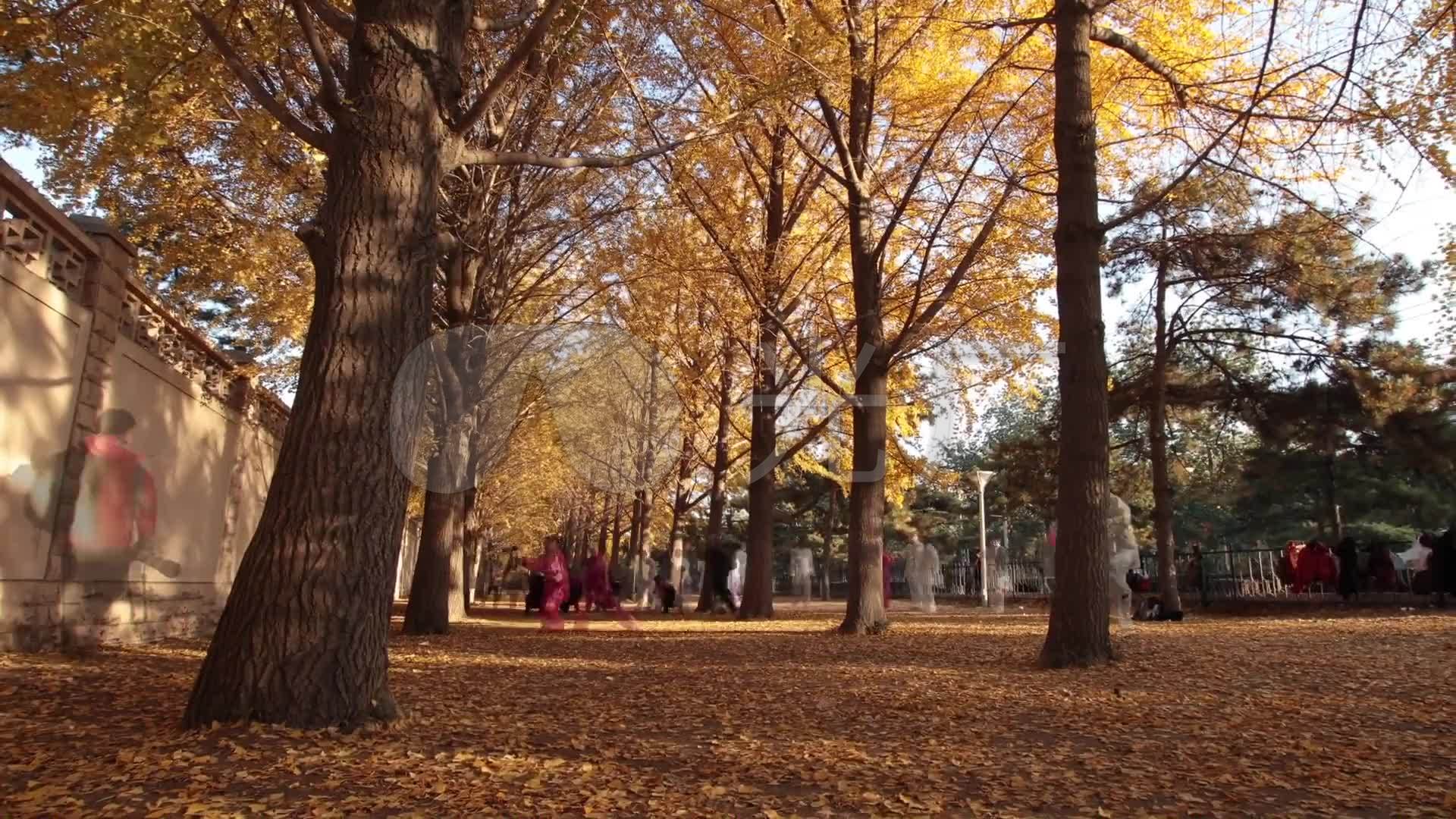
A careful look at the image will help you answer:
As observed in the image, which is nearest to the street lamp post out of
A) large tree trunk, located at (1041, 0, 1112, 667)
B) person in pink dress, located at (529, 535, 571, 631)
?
person in pink dress, located at (529, 535, 571, 631)

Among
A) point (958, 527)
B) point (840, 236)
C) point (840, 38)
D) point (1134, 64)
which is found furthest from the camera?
point (958, 527)

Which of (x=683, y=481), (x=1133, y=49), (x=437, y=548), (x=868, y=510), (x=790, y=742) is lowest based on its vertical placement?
(x=790, y=742)

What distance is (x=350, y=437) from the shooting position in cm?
495

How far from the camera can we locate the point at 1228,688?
6277 mm

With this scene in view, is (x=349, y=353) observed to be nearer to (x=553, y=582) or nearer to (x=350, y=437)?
(x=350, y=437)

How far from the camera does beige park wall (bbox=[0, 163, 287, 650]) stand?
24.6 ft

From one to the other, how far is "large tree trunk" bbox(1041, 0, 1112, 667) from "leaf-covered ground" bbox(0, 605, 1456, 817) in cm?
48

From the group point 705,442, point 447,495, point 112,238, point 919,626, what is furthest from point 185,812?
point 705,442

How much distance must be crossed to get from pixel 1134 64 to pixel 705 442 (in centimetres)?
1485

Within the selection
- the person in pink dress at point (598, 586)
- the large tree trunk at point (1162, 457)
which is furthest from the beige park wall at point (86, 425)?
the large tree trunk at point (1162, 457)

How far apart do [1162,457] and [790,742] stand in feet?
41.1

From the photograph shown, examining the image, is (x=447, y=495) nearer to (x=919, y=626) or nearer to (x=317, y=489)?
(x=919, y=626)

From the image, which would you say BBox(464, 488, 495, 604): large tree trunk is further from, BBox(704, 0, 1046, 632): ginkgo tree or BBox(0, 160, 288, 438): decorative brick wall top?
BBox(704, 0, 1046, 632): ginkgo tree

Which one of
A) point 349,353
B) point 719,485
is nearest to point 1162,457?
point 719,485
